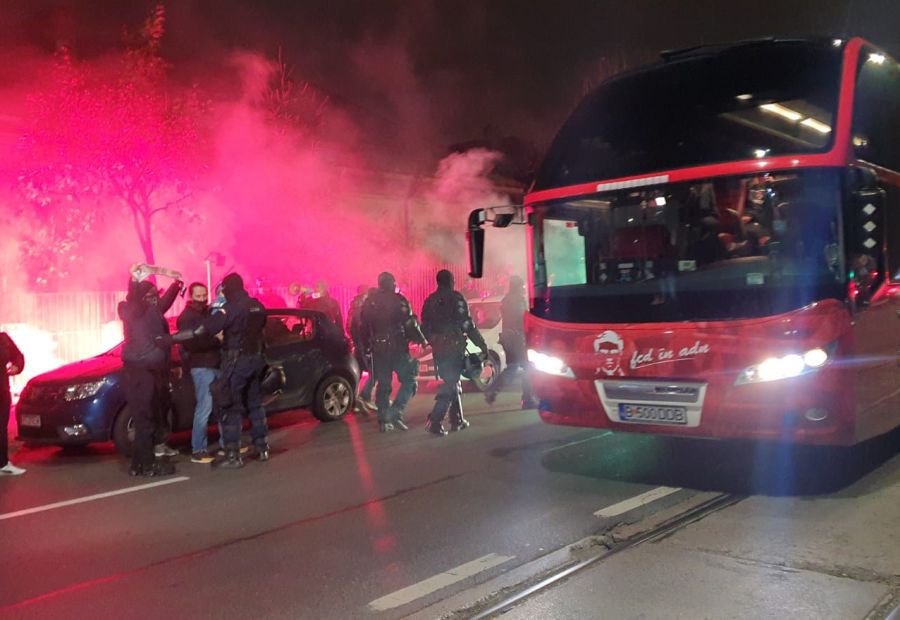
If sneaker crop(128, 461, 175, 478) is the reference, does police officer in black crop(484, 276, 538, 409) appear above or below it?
above

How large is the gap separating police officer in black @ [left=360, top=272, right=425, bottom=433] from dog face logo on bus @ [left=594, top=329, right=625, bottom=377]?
325 cm

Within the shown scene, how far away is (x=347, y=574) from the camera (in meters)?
4.27

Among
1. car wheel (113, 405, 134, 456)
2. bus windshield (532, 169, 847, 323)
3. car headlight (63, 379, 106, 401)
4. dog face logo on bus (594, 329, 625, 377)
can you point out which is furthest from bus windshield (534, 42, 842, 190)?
car headlight (63, 379, 106, 401)

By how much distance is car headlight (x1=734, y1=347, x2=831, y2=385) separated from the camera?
4.93 metres

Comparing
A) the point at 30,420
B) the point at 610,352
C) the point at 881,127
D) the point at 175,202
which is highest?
the point at 175,202

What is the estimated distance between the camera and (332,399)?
9.70 m

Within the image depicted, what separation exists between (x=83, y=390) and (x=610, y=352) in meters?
5.18

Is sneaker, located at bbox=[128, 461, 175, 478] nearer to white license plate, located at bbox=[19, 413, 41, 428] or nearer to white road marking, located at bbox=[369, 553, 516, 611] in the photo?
white license plate, located at bbox=[19, 413, 41, 428]

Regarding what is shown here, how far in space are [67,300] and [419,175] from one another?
10716 mm

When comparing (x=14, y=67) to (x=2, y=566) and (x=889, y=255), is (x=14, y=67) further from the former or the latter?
(x=889, y=255)

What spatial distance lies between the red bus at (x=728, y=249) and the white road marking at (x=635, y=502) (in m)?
0.47

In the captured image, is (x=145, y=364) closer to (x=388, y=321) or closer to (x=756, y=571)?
(x=388, y=321)

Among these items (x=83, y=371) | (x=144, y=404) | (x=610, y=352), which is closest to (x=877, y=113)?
(x=610, y=352)

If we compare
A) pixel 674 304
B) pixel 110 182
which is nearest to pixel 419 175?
pixel 110 182
